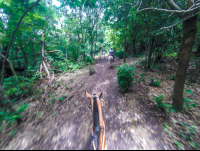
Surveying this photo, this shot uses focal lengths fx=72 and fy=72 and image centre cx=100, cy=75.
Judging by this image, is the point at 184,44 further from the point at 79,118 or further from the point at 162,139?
Answer: the point at 79,118

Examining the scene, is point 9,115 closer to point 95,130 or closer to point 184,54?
point 95,130

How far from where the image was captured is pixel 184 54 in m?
2.24

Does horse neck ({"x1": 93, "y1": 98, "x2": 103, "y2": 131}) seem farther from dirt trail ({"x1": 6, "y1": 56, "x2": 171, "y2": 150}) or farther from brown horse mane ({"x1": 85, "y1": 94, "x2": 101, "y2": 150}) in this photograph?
dirt trail ({"x1": 6, "y1": 56, "x2": 171, "y2": 150})

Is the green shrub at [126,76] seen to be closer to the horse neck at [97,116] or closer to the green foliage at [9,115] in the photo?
the horse neck at [97,116]

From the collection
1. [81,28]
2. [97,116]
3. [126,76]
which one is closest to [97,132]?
[97,116]

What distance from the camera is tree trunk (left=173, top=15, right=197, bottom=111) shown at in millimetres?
2064

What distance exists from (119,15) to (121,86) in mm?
6977

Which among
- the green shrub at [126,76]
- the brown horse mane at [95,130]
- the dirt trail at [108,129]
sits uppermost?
the green shrub at [126,76]

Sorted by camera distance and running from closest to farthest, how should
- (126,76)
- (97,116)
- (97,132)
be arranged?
1. (97,132)
2. (97,116)
3. (126,76)

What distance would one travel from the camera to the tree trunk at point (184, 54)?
81.3 inches

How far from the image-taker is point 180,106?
8.77 ft

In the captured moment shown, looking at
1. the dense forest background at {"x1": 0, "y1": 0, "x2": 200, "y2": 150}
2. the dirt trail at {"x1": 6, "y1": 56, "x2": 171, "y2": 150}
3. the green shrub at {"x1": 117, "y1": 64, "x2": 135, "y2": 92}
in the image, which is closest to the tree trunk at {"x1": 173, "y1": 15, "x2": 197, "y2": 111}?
the dense forest background at {"x1": 0, "y1": 0, "x2": 200, "y2": 150}

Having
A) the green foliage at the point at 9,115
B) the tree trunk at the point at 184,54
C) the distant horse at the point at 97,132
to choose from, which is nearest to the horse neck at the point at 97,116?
the distant horse at the point at 97,132

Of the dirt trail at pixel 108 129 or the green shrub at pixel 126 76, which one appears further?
the green shrub at pixel 126 76
